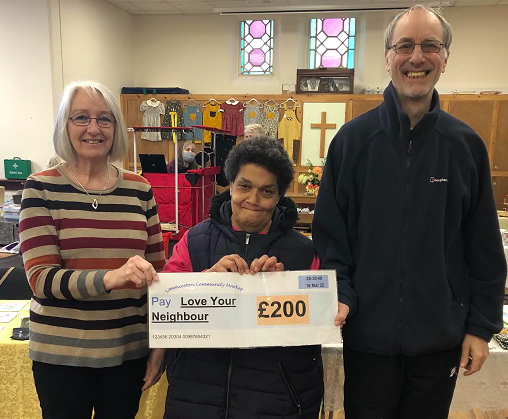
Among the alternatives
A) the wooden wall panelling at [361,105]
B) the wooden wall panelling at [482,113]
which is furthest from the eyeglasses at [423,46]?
the wooden wall panelling at [361,105]

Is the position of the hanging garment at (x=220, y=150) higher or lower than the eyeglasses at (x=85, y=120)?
lower

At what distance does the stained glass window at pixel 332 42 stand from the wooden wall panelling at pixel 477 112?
208 cm

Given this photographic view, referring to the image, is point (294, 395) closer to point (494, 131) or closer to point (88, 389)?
point (88, 389)

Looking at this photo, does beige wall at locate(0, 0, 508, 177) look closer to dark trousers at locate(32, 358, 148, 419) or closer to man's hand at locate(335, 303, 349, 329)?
dark trousers at locate(32, 358, 148, 419)

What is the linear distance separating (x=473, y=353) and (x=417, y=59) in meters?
0.90

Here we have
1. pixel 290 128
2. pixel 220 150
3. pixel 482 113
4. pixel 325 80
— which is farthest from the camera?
pixel 290 128

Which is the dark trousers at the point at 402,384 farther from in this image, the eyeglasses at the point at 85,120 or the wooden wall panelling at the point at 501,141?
the wooden wall panelling at the point at 501,141

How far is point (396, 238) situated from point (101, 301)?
3.02 feet

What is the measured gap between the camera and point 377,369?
1.25m

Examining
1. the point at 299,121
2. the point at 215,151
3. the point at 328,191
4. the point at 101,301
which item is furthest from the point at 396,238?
the point at 299,121

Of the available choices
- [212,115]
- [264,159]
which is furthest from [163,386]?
[212,115]

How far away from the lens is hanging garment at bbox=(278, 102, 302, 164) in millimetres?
7492

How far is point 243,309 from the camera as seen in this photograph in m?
1.24

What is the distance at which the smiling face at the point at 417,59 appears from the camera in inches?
45.8
